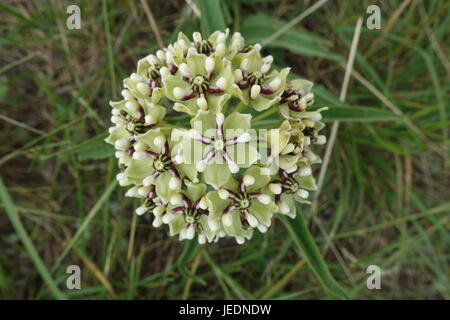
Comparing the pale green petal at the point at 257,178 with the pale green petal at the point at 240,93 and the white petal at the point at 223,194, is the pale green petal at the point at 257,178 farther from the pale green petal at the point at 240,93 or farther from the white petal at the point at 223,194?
the pale green petal at the point at 240,93

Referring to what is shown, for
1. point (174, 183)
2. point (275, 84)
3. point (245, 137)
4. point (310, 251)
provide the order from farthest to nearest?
point (310, 251) < point (275, 84) < point (174, 183) < point (245, 137)

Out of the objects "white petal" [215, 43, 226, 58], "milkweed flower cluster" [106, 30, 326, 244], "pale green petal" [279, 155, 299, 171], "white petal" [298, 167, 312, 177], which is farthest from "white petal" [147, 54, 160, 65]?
"white petal" [298, 167, 312, 177]

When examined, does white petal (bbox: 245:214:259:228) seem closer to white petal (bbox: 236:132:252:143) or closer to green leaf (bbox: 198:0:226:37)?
white petal (bbox: 236:132:252:143)

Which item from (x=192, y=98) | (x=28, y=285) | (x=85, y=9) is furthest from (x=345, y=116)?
(x=28, y=285)

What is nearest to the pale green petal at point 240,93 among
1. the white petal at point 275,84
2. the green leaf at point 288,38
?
the white petal at point 275,84

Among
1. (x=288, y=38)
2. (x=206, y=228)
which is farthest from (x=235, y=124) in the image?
(x=288, y=38)

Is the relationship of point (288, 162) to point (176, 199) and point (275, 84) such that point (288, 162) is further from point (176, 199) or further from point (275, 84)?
point (176, 199)
